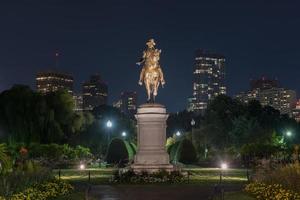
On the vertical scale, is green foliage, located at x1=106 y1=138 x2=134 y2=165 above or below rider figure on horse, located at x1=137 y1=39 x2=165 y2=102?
below

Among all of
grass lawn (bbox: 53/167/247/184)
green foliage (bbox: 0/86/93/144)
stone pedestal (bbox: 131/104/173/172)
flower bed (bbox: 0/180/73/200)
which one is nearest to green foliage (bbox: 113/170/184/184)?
grass lawn (bbox: 53/167/247/184)

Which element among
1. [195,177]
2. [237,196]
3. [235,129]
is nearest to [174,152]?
[235,129]

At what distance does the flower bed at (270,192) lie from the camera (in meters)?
23.2

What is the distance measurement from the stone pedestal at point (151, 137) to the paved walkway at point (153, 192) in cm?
712

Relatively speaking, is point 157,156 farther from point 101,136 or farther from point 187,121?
point 187,121

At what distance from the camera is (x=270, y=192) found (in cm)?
2584

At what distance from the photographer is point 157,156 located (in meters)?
43.0

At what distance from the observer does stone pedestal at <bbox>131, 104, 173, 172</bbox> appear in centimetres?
4297

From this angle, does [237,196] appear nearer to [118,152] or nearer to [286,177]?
[286,177]

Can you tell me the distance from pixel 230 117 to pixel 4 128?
1685 inches

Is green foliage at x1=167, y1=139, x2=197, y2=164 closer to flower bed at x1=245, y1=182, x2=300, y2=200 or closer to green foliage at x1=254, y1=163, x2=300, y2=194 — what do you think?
green foliage at x1=254, y1=163, x2=300, y2=194

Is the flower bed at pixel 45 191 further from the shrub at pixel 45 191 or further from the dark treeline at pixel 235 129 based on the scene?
the dark treeline at pixel 235 129

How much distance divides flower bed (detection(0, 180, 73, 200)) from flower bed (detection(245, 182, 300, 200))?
29.3 feet

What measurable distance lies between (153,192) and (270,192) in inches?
297
